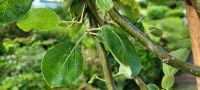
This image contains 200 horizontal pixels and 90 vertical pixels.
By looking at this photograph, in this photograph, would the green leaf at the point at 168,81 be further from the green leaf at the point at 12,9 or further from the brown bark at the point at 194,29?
the green leaf at the point at 12,9

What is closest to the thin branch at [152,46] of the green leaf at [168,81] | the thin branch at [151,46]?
the thin branch at [151,46]

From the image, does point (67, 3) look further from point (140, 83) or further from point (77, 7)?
point (140, 83)

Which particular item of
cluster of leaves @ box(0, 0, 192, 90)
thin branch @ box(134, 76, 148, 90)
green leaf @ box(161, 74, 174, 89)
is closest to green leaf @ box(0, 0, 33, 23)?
cluster of leaves @ box(0, 0, 192, 90)

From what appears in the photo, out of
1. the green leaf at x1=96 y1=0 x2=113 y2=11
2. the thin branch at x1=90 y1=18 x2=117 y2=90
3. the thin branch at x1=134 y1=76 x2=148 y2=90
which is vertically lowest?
the thin branch at x1=134 y1=76 x2=148 y2=90

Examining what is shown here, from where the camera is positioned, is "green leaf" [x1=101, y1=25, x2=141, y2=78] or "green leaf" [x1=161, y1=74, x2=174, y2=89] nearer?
"green leaf" [x1=101, y1=25, x2=141, y2=78]

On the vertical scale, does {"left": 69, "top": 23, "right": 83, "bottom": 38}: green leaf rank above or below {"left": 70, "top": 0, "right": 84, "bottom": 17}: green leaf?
below

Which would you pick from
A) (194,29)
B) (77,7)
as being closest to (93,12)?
(77,7)

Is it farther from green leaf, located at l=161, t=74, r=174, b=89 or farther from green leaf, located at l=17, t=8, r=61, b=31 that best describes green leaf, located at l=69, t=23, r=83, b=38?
green leaf, located at l=161, t=74, r=174, b=89

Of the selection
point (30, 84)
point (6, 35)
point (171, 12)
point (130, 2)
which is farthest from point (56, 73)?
point (171, 12)
